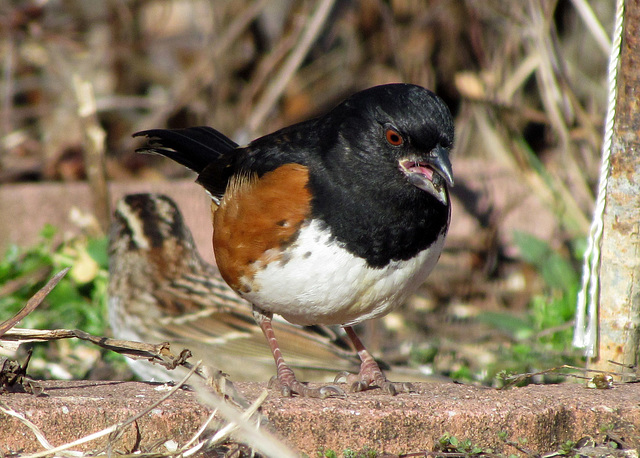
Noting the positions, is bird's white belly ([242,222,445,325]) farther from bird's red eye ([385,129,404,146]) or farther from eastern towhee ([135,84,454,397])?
bird's red eye ([385,129,404,146])

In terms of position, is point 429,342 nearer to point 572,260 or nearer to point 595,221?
point 572,260

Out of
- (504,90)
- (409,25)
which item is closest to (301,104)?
(409,25)

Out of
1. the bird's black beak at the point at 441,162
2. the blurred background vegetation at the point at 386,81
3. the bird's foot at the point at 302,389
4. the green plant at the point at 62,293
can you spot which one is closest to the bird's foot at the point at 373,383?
the bird's foot at the point at 302,389

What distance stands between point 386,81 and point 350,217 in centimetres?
350

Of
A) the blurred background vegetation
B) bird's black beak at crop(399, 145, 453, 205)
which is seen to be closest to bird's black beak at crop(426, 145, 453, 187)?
bird's black beak at crop(399, 145, 453, 205)

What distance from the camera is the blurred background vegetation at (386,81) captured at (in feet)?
13.6

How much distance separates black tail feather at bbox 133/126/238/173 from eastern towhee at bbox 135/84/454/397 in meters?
0.74

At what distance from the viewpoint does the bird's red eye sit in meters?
2.42

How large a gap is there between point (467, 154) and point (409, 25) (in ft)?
3.39

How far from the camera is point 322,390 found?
2412mm

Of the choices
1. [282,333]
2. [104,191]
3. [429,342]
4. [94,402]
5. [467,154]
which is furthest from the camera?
[467,154]

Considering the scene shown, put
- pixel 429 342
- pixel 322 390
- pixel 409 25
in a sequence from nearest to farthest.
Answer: pixel 322 390 → pixel 429 342 → pixel 409 25

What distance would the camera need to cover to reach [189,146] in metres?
3.39

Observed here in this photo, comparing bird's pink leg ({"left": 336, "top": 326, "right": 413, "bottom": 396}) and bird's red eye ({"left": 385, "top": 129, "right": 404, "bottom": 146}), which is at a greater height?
bird's red eye ({"left": 385, "top": 129, "right": 404, "bottom": 146})
